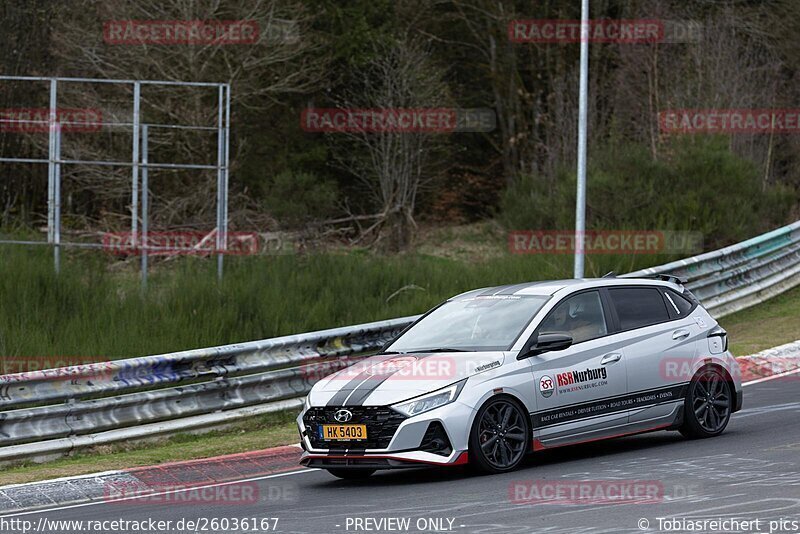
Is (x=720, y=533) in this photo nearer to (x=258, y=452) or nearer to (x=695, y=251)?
(x=258, y=452)

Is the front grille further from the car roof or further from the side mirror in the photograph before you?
the car roof

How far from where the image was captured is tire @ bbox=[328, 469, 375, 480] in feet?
35.2

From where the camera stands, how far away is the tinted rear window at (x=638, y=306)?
11750 mm

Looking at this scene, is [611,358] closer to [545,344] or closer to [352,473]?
[545,344]

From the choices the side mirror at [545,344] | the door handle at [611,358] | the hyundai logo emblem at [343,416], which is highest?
the side mirror at [545,344]

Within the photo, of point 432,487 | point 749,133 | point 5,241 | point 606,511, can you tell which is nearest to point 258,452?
point 432,487

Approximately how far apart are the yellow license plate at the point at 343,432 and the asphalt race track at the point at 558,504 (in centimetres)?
42

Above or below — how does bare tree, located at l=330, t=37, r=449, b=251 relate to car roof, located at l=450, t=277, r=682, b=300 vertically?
above

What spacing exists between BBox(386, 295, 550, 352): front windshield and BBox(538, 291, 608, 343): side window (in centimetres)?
17

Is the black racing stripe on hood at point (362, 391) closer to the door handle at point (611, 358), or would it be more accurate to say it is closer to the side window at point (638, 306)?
the door handle at point (611, 358)

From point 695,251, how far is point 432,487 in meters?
15.8
